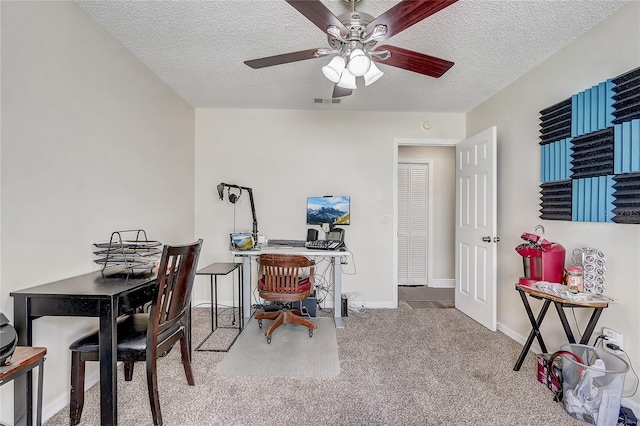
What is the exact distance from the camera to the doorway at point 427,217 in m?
5.12

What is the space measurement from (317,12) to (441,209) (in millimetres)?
4293

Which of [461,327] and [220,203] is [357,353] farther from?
[220,203]

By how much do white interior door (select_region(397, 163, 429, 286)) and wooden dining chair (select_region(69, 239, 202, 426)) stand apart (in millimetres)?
3884

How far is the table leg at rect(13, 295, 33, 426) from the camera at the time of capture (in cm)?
138

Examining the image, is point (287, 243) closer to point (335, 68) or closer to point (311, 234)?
point (311, 234)

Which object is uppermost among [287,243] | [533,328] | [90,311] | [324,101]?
[324,101]

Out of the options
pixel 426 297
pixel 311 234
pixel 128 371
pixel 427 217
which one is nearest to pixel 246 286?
pixel 311 234

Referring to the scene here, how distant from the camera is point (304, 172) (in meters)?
3.89

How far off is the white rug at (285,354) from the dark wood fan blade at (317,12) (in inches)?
85.8

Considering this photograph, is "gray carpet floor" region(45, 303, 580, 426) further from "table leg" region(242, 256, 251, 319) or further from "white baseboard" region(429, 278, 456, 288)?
"white baseboard" region(429, 278, 456, 288)

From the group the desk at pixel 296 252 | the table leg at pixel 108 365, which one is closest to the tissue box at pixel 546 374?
the desk at pixel 296 252

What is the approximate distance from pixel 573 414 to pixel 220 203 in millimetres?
→ 3572

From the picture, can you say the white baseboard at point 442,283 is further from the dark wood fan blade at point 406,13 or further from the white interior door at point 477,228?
the dark wood fan blade at point 406,13

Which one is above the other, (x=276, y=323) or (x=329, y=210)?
(x=329, y=210)
